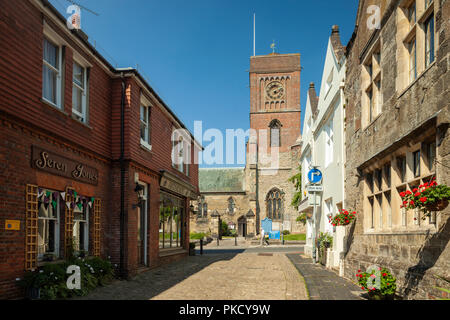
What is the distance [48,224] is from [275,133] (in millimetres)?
53285

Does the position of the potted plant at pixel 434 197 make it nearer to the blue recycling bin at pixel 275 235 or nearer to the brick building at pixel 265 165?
the blue recycling bin at pixel 275 235

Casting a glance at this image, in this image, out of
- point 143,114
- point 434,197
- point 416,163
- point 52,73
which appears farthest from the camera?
point 143,114

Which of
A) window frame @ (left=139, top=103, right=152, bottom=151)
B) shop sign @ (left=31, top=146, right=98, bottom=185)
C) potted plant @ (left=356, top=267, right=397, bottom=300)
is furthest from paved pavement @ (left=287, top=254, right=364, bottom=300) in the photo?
window frame @ (left=139, top=103, right=152, bottom=151)

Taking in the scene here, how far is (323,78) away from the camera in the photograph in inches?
722

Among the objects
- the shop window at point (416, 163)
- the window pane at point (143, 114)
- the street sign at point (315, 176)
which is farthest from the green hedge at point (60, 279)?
the street sign at point (315, 176)

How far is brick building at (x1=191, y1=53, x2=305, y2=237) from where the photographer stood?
5848 centimetres

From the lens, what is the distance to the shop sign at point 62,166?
9.18 m

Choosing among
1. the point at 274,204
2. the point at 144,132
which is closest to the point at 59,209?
the point at 144,132

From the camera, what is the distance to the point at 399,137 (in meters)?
8.62

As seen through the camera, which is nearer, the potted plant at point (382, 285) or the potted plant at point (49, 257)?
the potted plant at point (382, 285)

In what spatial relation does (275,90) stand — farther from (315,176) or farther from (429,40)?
(429,40)

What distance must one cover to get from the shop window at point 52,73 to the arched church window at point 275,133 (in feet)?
170

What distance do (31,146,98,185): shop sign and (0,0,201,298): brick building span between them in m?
0.03
